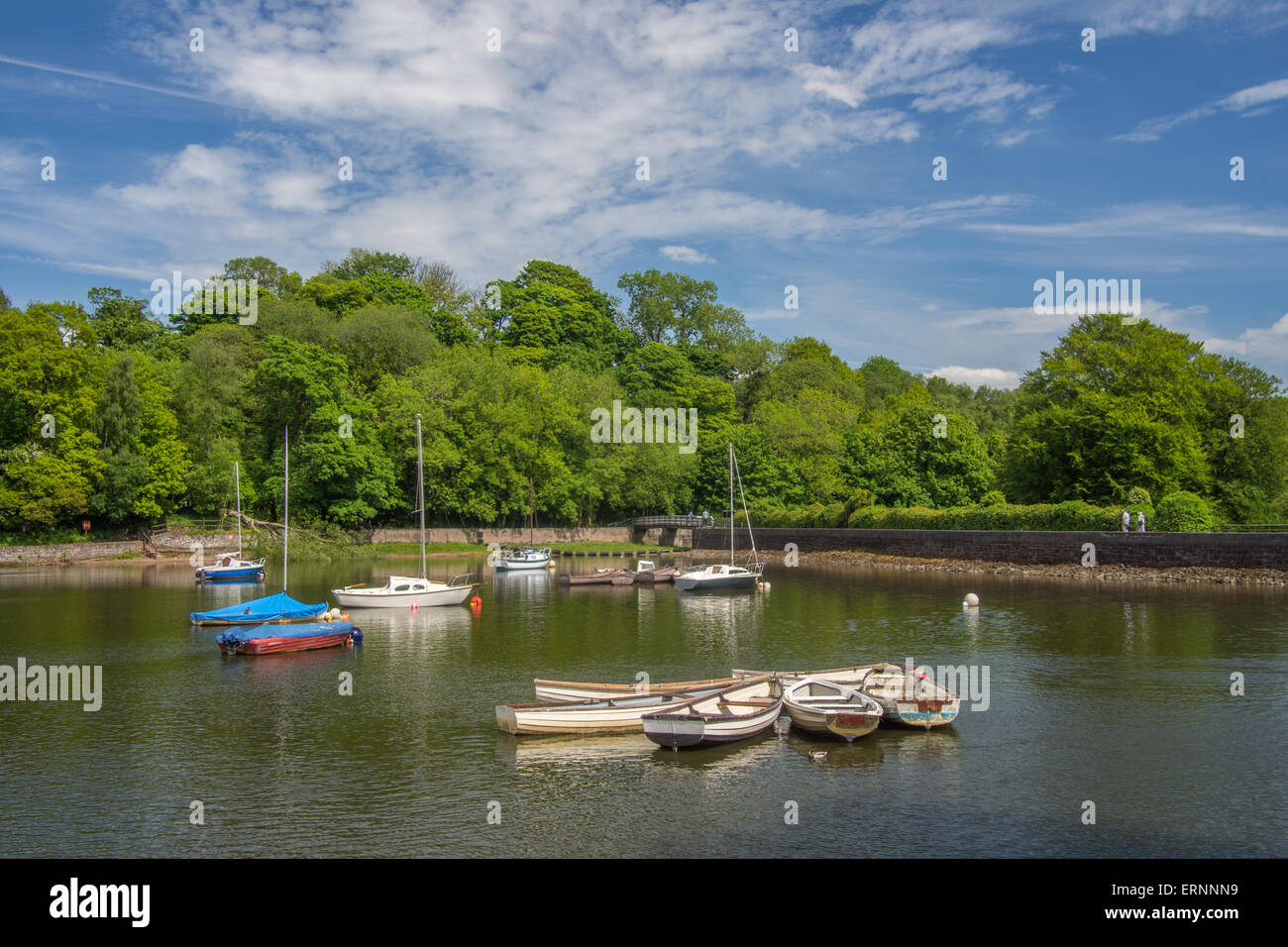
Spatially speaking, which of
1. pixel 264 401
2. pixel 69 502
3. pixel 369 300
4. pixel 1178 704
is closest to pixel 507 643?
pixel 1178 704

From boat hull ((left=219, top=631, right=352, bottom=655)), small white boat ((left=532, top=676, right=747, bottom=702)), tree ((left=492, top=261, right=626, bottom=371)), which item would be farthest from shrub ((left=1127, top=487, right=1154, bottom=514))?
tree ((left=492, top=261, right=626, bottom=371))

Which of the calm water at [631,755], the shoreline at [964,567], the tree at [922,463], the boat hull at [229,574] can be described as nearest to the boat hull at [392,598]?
the calm water at [631,755]

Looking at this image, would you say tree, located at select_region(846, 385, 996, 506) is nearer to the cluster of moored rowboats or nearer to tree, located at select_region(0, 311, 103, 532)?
the cluster of moored rowboats

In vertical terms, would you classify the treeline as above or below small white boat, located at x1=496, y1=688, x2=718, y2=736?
above

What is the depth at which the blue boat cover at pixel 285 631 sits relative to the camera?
3133 centimetres

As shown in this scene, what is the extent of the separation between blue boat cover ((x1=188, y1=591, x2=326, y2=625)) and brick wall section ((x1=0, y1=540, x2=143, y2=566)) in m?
39.9

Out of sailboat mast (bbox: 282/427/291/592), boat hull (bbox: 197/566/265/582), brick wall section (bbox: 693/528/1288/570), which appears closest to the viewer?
brick wall section (bbox: 693/528/1288/570)

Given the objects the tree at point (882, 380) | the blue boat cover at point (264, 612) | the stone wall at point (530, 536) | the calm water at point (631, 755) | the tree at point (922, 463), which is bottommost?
the calm water at point (631, 755)

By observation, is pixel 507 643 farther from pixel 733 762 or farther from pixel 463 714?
pixel 733 762

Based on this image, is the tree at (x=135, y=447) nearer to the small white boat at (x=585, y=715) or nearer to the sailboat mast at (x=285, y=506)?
the sailboat mast at (x=285, y=506)

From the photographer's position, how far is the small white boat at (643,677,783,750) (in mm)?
20078

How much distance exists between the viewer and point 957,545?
61.7m

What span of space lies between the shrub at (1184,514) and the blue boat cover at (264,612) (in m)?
46.4

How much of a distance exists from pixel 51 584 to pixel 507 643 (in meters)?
36.1
